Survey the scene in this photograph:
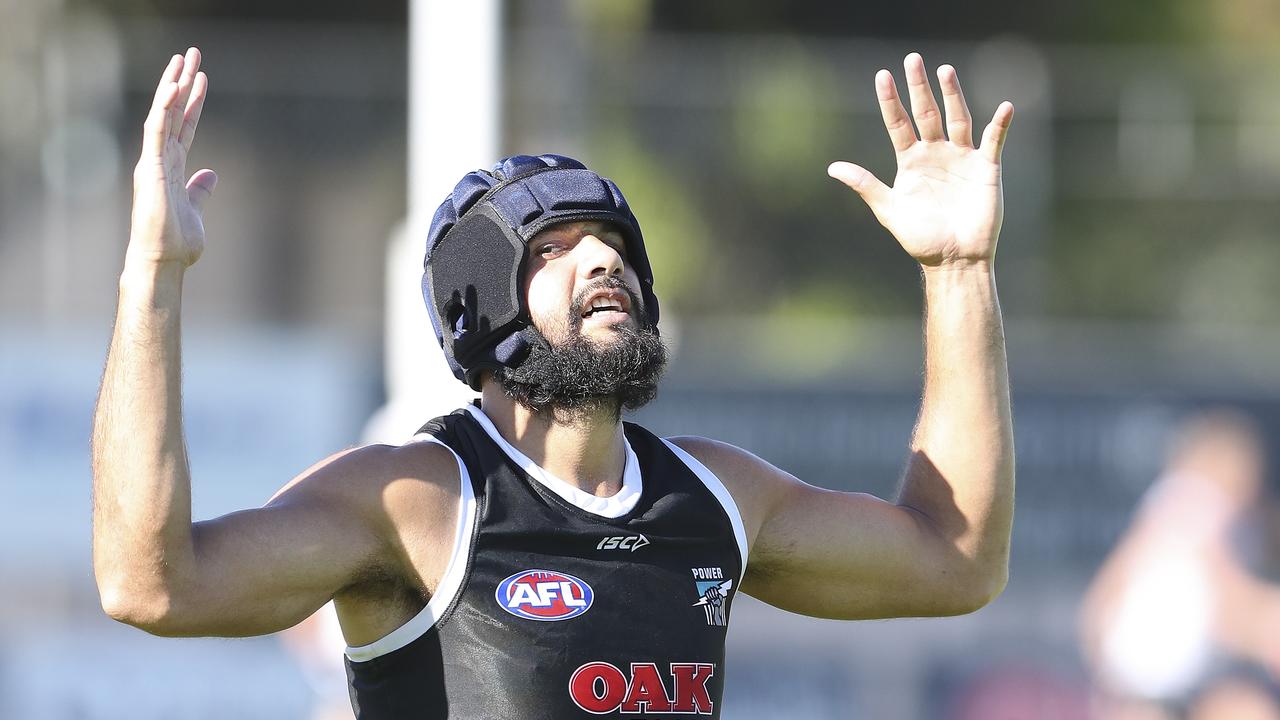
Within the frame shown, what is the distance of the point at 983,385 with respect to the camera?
3.82 meters

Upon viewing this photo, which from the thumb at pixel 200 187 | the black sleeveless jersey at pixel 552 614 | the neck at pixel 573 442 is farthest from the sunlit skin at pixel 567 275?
the thumb at pixel 200 187

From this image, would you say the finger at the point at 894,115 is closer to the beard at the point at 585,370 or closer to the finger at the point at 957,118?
the finger at the point at 957,118

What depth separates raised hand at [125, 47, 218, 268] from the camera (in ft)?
9.88

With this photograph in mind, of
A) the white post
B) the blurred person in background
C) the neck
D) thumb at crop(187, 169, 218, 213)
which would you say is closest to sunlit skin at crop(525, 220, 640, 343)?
the neck

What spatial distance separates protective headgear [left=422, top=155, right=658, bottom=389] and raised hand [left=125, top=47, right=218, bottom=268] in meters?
0.54

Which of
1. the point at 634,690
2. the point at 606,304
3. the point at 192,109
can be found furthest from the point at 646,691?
the point at 192,109

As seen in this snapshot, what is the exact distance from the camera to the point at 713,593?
11.3 ft

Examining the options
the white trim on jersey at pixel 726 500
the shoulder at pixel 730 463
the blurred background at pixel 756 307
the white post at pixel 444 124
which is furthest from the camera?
the blurred background at pixel 756 307

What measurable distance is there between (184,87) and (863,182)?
4.70 ft

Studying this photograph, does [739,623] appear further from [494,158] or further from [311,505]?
[311,505]

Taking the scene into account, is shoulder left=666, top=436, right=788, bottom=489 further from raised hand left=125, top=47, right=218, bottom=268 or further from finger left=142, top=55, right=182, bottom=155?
finger left=142, top=55, right=182, bottom=155

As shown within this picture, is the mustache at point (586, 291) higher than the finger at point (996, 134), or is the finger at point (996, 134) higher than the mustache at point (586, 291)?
the finger at point (996, 134)

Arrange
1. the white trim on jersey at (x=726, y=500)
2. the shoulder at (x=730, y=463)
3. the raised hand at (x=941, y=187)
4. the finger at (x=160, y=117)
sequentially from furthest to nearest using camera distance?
the raised hand at (x=941, y=187)
the shoulder at (x=730, y=463)
the white trim on jersey at (x=726, y=500)
the finger at (x=160, y=117)

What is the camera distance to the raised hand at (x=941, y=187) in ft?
12.4
